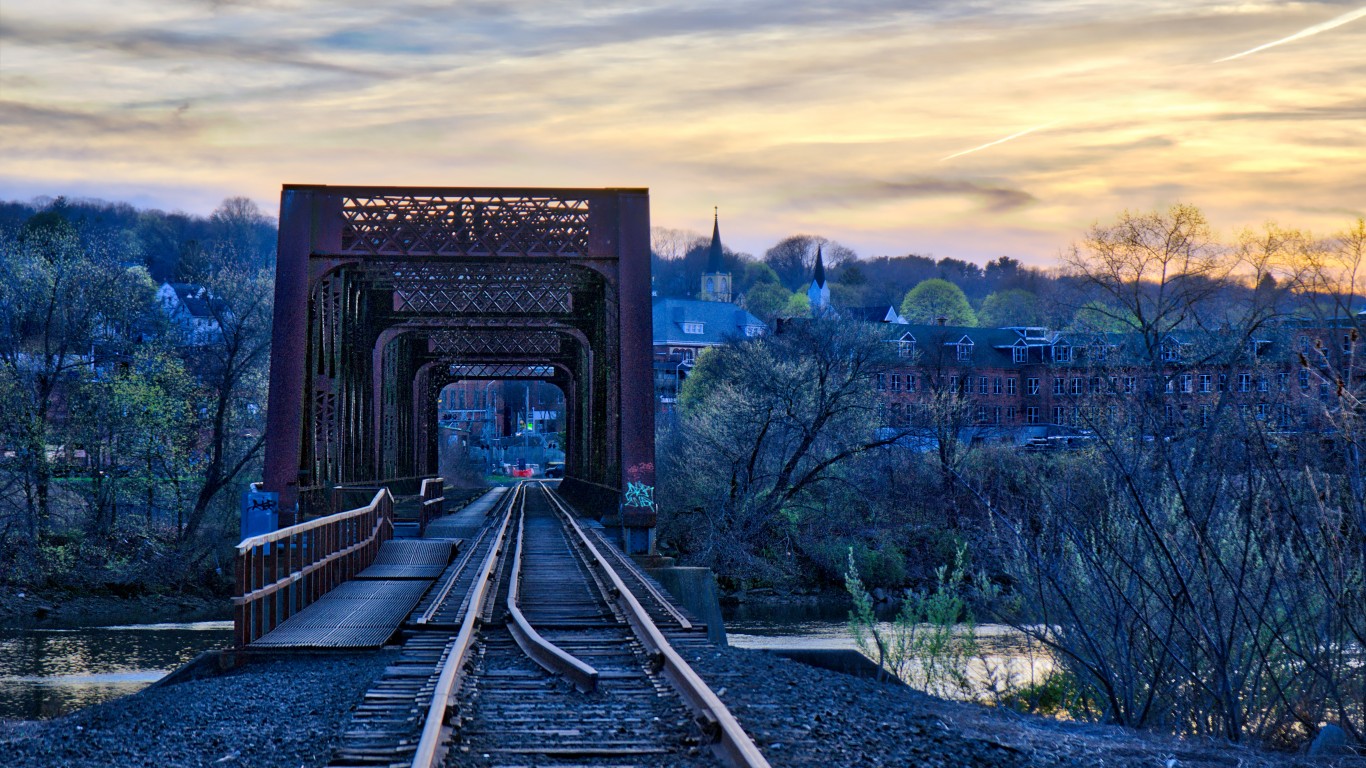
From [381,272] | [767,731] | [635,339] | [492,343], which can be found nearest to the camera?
[767,731]

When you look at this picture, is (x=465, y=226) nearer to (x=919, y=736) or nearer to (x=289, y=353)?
(x=289, y=353)

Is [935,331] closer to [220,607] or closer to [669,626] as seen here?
[220,607]

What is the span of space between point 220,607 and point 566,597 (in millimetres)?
22845

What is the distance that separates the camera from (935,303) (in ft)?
390

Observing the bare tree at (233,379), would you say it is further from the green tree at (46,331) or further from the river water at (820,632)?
the river water at (820,632)

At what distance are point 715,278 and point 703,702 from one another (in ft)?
482

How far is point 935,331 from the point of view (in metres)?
72.0

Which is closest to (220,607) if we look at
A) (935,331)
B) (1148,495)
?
(1148,495)

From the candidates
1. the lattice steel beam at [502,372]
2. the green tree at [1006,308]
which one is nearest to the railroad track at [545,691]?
the lattice steel beam at [502,372]

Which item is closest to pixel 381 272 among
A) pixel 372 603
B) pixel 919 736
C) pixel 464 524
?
pixel 464 524

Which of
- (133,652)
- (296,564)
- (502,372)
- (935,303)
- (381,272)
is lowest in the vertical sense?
(133,652)

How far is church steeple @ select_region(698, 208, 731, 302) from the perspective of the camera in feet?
501

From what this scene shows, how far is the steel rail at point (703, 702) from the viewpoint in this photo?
5.70 meters

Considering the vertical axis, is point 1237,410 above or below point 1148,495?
above
